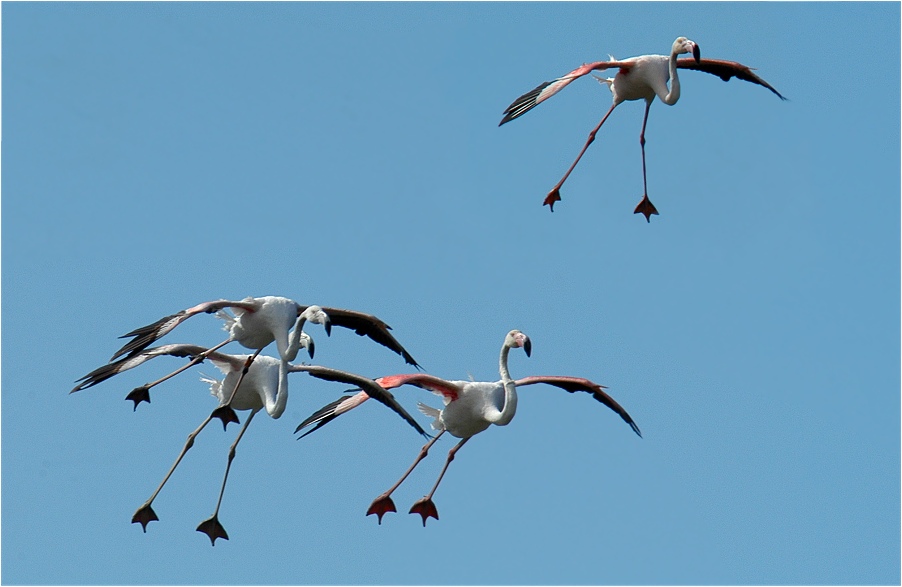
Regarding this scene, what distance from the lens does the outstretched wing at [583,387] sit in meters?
24.3

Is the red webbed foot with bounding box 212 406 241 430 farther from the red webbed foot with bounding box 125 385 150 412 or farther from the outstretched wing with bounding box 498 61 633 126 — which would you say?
the outstretched wing with bounding box 498 61 633 126

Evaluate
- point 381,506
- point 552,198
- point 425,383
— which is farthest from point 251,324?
Answer: point 552,198

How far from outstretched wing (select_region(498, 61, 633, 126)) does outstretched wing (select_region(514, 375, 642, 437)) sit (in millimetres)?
3194

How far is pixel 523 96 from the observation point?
83.4ft

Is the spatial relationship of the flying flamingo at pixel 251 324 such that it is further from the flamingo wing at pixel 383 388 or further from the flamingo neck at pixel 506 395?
the flamingo neck at pixel 506 395

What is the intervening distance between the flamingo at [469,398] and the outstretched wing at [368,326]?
4.02ft

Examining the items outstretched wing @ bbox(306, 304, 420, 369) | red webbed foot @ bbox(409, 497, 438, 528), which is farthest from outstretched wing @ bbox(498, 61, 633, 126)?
red webbed foot @ bbox(409, 497, 438, 528)

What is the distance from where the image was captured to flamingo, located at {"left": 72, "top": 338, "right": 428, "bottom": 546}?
Result: 906 inches

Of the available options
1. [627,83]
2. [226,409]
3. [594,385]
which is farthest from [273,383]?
[627,83]

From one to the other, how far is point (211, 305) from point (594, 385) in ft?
16.1

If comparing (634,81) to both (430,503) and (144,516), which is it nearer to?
(430,503)

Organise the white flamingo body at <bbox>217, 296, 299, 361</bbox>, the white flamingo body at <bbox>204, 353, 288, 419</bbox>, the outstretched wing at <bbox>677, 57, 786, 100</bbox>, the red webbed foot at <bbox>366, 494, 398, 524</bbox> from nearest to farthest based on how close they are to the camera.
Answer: the white flamingo body at <bbox>217, 296, 299, 361</bbox>, the white flamingo body at <bbox>204, 353, 288, 419</bbox>, the red webbed foot at <bbox>366, 494, 398, 524</bbox>, the outstretched wing at <bbox>677, 57, 786, 100</bbox>

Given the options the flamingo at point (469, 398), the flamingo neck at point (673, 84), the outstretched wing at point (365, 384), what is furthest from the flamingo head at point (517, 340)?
the flamingo neck at point (673, 84)

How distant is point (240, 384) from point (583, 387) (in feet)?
13.4
